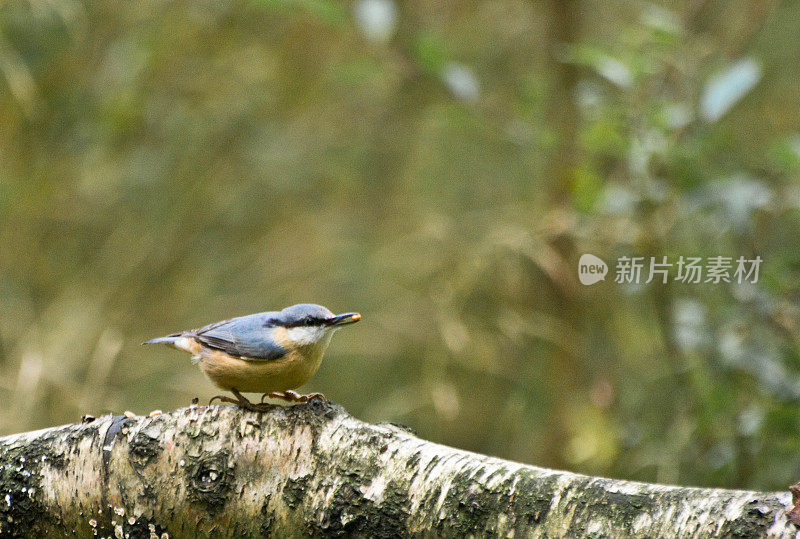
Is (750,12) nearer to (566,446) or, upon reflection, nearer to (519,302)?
(519,302)

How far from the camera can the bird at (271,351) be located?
1.70 meters

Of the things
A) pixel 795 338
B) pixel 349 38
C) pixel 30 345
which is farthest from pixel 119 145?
pixel 795 338

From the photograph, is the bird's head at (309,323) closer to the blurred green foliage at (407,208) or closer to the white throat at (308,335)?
the white throat at (308,335)

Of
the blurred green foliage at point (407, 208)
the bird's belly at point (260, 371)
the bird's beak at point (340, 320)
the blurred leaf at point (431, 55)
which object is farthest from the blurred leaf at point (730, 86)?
the bird's belly at point (260, 371)

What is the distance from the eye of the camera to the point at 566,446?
138 inches

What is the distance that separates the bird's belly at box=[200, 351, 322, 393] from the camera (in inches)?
66.8

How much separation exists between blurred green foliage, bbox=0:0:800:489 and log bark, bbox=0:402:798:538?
133cm

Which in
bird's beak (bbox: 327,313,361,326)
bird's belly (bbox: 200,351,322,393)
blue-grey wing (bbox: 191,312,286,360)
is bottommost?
bird's belly (bbox: 200,351,322,393)

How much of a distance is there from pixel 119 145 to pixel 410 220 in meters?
1.73

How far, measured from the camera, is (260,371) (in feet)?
Result: 5.58

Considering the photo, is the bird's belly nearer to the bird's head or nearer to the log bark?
the bird's head

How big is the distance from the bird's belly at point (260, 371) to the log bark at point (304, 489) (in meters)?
0.25

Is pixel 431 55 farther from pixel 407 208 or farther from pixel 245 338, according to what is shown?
pixel 407 208

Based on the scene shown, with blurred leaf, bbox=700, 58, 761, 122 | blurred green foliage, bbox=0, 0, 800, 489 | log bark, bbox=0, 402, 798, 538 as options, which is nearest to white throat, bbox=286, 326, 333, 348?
log bark, bbox=0, 402, 798, 538
